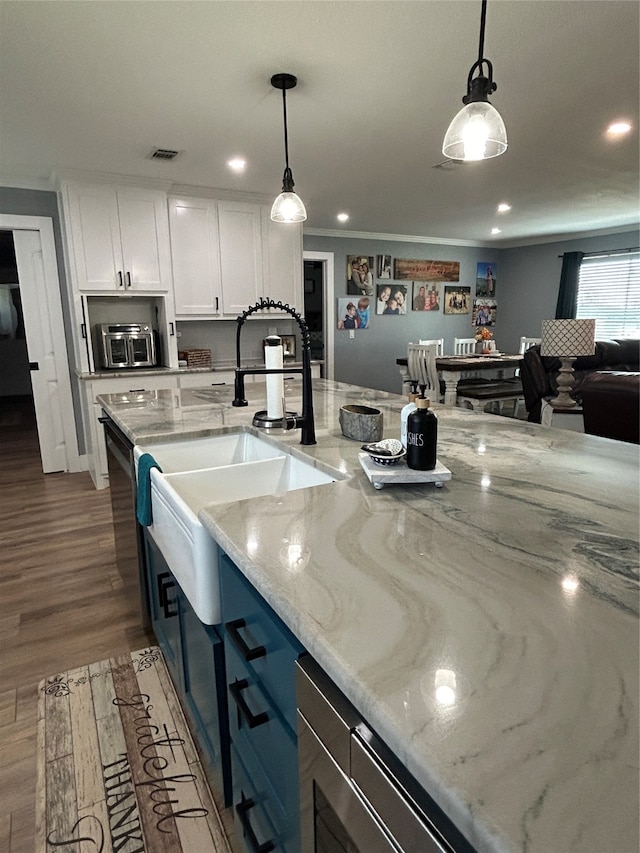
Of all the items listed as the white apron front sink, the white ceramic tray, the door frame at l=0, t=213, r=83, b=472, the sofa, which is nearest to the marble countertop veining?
the white ceramic tray

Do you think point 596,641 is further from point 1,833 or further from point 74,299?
point 74,299

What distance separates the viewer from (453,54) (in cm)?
226

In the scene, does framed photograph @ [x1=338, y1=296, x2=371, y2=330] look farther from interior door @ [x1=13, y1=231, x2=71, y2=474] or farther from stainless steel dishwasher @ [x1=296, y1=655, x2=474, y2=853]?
stainless steel dishwasher @ [x1=296, y1=655, x2=474, y2=853]

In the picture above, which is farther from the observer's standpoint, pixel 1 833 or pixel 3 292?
pixel 3 292

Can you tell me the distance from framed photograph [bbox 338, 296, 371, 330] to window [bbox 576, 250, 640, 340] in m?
2.83

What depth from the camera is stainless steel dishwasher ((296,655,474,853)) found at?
50cm

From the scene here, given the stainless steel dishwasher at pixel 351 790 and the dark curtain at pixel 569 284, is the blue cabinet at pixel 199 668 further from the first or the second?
the dark curtain at pixel 569 284

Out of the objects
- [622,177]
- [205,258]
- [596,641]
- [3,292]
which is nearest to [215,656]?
[596,641]

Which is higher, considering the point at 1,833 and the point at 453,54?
the point at 453,54

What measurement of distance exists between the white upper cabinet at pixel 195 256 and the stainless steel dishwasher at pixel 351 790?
4.35 m

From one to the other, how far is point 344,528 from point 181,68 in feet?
7.90

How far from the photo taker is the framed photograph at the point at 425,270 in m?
7.33

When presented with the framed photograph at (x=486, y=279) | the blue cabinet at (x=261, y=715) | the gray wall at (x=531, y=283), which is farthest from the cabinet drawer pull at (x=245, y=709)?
the framed photograph at (x=486, y=279)

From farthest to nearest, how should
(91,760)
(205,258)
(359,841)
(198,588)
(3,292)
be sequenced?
(3,292), (205,258), (91,760), (198,588), (359,841)
